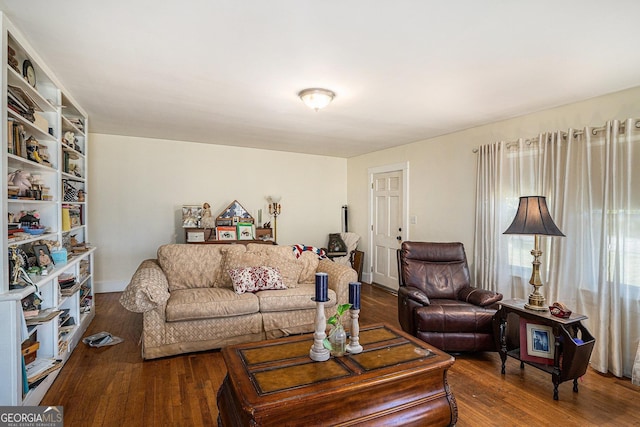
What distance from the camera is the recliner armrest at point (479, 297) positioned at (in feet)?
10.1

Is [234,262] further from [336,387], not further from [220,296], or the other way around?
[336,387]

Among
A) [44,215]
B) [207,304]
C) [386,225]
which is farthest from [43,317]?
[386,225]

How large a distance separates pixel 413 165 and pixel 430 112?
155 cm

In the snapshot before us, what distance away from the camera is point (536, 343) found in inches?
103

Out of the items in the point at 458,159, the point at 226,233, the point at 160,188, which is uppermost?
the point at 458,159

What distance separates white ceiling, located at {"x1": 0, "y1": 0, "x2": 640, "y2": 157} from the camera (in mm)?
1750

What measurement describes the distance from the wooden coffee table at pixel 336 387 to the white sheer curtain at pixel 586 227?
6.11 ft

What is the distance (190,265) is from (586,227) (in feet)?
12.2

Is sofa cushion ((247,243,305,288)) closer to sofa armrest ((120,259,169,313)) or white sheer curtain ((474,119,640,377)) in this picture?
sofa armrest ((120,259,169,313))

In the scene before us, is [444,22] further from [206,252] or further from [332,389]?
[206,252]

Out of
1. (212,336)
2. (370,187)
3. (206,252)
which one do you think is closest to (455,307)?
(212,336)

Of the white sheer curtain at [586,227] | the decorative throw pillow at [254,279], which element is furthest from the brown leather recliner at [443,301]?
the decorative throw pillow at [254,279]

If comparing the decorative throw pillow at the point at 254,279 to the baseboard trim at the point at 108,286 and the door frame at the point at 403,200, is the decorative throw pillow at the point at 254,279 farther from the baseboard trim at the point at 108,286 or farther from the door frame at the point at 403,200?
the baseboard trim at the point at 108,286

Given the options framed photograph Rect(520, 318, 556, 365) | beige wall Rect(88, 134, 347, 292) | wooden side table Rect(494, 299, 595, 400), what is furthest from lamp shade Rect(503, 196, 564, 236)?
beige wall Rect(88, 134, 347, 292)
